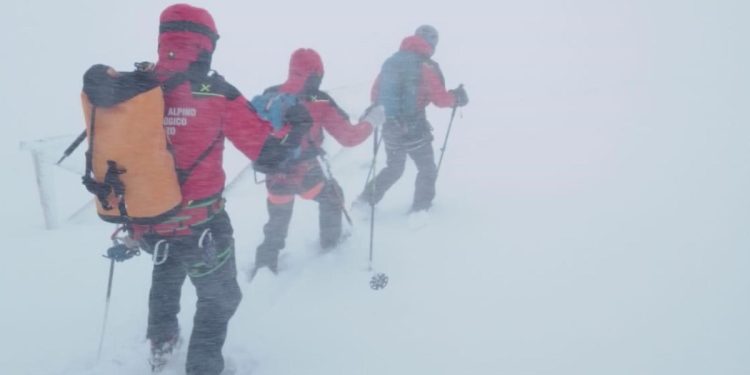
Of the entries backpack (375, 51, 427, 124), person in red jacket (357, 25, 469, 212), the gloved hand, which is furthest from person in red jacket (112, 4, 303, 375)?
backpack (375, 51, 427, 124)

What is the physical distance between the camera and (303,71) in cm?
419

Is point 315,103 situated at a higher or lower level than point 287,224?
higher

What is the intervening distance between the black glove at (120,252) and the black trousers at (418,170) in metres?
3.23

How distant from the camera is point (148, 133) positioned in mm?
2477

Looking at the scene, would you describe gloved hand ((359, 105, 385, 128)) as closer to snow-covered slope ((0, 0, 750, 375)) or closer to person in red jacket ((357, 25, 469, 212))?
person in red jacket ((357, 25, 469, 212))

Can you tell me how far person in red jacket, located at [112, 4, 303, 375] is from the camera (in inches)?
106

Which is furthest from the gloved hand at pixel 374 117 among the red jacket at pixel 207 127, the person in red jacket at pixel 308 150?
the red jacket at pixel 207 127

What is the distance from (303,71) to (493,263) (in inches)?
110

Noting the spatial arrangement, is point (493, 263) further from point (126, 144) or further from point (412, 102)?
point (126, 144)

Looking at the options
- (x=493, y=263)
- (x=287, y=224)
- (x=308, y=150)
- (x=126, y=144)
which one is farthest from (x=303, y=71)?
(x=493, y=263)

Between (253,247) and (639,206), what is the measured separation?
5.00 meters

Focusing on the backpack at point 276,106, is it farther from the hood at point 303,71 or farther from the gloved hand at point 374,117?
the gloved hand at point 374,117

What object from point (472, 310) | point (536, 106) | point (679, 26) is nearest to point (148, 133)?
point (472, 310)

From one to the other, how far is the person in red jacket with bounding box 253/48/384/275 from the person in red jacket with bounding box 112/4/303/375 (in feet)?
3.61
